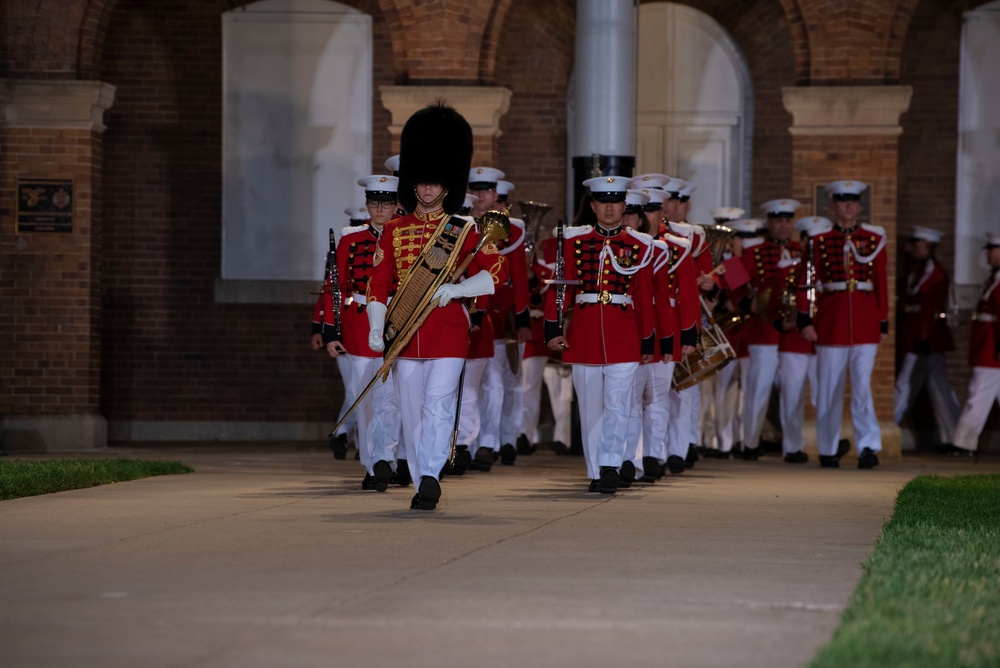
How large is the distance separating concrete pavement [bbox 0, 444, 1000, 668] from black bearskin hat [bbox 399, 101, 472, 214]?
1764 millimetres

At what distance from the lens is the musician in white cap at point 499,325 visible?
40.7 ft

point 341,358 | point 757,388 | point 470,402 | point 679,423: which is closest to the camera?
point 470,402

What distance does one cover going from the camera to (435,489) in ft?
29.5

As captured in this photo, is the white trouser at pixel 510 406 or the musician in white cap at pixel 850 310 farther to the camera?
the white trouser at pixel 510 406

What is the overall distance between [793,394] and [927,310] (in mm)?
2408

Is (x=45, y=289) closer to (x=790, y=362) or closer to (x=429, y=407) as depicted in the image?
(x=790, y=362)

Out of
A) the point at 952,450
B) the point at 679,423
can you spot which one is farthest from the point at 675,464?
the point at 952,450

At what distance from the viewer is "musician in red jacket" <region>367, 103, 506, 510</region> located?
908 centimetres

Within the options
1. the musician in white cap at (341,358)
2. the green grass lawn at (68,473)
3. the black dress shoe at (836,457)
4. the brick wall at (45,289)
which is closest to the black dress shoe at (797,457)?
the black dress shoe at (836,457)

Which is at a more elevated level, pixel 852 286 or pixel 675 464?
pixel 852 286

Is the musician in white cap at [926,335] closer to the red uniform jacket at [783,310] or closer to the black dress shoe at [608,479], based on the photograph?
the red uniform jacket at [783,310]

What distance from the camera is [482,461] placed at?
12.6m

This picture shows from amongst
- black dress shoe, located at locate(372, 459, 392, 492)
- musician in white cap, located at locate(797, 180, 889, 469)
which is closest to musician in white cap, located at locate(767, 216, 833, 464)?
musician in white cap, located at locate(797, 180, 889, 469)

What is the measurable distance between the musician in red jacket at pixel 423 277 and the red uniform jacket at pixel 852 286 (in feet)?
16.4
